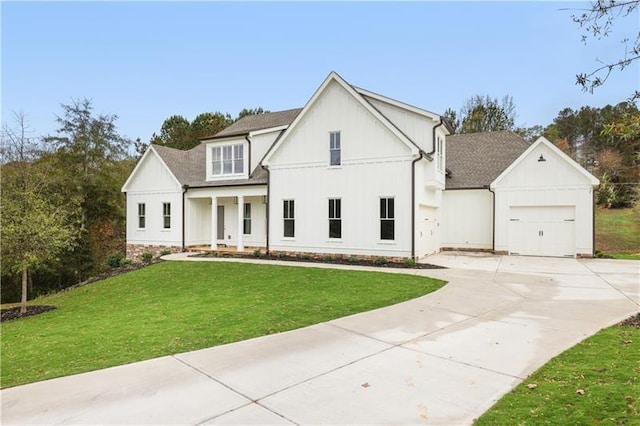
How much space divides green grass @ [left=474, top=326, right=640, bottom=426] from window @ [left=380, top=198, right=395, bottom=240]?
10.5 m

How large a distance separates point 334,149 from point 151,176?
1220cm

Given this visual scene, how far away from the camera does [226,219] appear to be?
22078 millimetres

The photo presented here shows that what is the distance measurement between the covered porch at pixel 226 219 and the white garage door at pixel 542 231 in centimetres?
1250

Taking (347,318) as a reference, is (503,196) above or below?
above

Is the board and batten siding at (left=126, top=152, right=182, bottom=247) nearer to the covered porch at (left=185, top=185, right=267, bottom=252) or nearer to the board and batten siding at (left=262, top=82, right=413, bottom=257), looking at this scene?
the covered porch at (left=185, top=185, right=267, bottom=252)

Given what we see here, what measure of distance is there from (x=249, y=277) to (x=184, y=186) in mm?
10501

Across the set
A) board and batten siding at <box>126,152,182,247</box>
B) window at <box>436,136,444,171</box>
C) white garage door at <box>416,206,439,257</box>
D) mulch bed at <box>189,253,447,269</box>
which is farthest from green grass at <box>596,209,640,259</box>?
board and batten siding at <box>126,152,182,247</box>

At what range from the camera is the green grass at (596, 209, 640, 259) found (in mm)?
25114

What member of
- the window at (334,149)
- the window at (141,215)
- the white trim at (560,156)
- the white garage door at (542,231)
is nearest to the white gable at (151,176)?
the window at (141,215)

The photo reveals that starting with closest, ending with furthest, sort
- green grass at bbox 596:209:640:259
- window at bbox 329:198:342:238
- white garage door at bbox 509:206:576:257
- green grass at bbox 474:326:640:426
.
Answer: green grass at bbox 474:326:640:426
window at bbox 329:198:342:238
white garage door at bbox 509:206:576:257
green grass at bbox 596:209:640:259

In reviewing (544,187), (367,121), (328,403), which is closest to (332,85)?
(367,121)

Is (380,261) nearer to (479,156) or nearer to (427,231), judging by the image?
(427,231)

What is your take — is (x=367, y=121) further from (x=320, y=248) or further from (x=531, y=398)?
(x=531, y=398)

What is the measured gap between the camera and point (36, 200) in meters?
12.2
